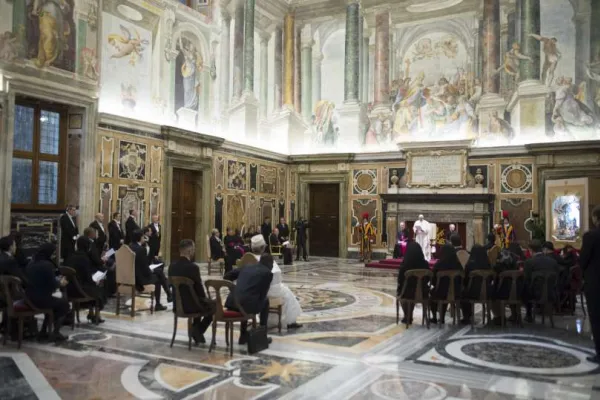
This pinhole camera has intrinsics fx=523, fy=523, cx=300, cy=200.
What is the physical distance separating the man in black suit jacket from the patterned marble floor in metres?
0.25

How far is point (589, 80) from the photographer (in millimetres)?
15164

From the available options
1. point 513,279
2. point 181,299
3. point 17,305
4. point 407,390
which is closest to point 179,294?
point 181,299

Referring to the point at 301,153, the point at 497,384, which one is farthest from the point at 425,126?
the point at 497,384

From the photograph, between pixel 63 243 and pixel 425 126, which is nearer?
pixel 63 243

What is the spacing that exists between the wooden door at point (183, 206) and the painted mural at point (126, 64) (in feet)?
6.68

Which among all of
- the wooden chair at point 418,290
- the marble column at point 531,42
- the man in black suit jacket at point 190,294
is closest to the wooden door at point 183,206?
the man in black suit jacket at point 190,294

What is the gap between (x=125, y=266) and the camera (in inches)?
285

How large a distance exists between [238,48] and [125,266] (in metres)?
11.0

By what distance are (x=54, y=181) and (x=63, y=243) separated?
2.10 m

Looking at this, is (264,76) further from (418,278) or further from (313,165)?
(418,278)

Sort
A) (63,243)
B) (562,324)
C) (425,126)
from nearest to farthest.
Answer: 1. (562,324)
2. (63,243)
3. (425,126)

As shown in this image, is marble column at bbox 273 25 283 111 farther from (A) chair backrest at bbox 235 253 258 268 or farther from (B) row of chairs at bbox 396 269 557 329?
(A) chair backrest at bbox 235 253 258 268

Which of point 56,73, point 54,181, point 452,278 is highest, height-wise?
point 56,73

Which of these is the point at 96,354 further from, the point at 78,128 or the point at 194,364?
the point at 78,128
